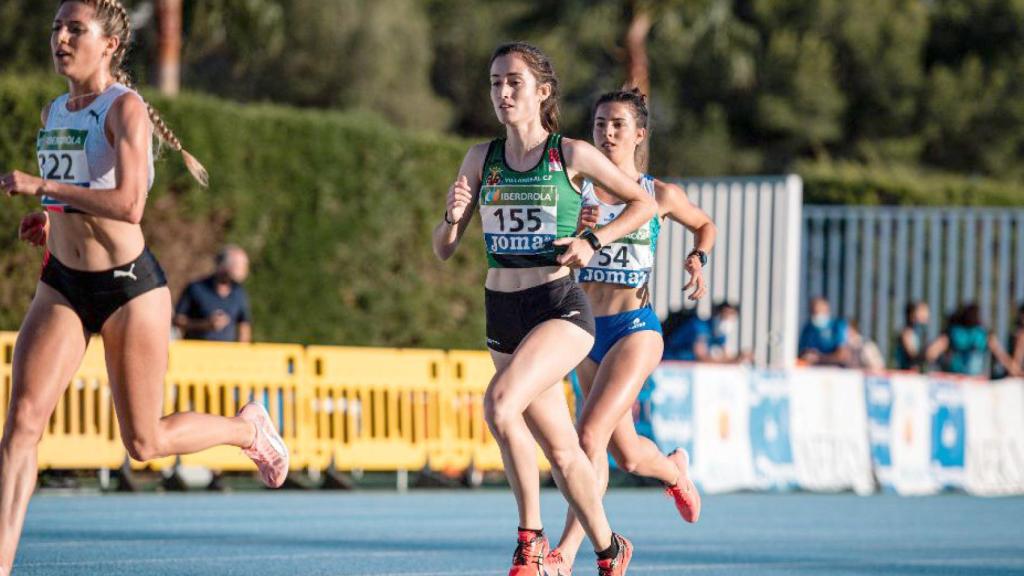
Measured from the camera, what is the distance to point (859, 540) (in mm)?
11039

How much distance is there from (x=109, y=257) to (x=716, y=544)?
531cm

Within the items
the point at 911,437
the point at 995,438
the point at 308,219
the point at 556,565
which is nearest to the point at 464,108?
the point at 308,219

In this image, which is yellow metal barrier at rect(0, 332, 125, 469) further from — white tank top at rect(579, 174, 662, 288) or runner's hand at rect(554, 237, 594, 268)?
runner's hand at rect(554, 237, 594, 268)

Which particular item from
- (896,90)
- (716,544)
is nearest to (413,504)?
Result: (716,544)

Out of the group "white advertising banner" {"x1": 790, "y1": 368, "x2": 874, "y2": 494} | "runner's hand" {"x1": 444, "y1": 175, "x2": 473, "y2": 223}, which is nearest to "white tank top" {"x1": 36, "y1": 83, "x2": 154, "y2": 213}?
"runner's hand" {"x1": 444, "y1": 175, "x2": 473, "y2": 223}

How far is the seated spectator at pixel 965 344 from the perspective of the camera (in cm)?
1997

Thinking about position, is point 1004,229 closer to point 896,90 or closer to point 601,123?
point 601,123

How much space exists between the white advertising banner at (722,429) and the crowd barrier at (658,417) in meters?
0.01

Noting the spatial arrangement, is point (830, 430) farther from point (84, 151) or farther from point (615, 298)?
point (84, 151)

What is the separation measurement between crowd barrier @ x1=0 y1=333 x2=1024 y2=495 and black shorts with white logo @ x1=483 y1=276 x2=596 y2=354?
6.85 m

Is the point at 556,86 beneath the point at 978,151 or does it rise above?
beneath

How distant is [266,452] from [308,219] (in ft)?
39.7

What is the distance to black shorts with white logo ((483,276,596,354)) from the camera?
675 cm

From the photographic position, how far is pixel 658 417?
15.9m
